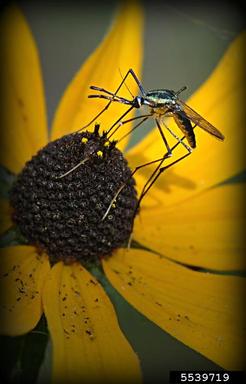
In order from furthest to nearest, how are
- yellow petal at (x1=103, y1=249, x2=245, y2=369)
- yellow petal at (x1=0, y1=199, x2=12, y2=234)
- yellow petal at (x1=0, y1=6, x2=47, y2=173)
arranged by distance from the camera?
yellow petal at (x1=0, y1=6, x2=47, y2=173)
yellow petal at (x1=0, y1=199, x2=12, y2=234)
yellow petal at (x1=103, y1=249, x2=245, y2=369)

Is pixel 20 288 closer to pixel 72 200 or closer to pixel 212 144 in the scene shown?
pixel 72 200

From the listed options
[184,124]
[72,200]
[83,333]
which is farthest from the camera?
[184,124]

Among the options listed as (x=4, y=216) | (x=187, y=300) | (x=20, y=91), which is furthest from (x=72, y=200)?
(x=20, y=91)

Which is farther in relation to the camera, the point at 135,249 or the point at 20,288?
the point at 135,249

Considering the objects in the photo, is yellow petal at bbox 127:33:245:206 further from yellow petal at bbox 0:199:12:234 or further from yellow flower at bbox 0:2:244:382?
yellow petal at bbox 0:199:12:234

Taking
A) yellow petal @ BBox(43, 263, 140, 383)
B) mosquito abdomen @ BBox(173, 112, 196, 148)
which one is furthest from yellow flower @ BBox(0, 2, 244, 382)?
mosquito abdomen @ BBox(173, 112, 196, 148)

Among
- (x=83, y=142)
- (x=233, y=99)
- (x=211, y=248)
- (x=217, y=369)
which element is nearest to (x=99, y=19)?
(x=233, y=99)

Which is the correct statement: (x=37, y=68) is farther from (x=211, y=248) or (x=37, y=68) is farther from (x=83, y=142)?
(x=211, y=248)
